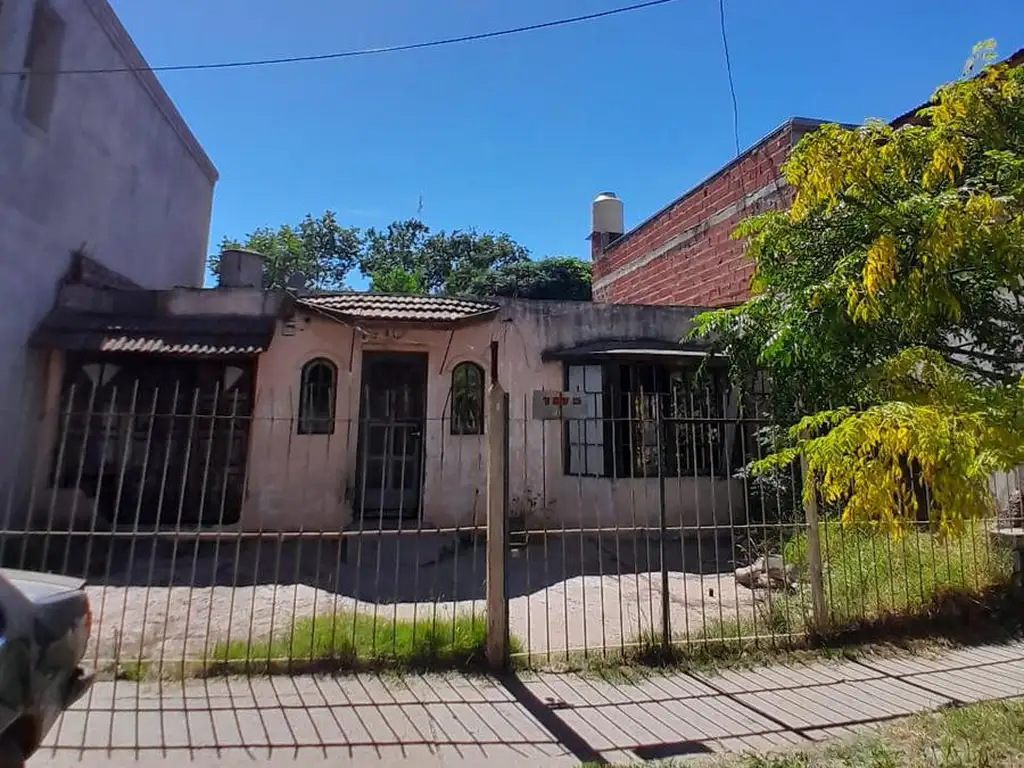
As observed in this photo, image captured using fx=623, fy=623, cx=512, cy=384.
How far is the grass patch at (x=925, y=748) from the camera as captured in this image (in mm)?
2992

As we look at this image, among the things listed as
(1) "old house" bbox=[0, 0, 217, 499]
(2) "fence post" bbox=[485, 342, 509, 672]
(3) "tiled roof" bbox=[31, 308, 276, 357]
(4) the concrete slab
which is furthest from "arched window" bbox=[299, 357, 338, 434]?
(4) the concrete slab

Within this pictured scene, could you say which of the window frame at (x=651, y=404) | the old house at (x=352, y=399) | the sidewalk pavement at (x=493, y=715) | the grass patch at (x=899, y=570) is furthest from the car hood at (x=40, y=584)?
the window frame at (x=651, y=404)

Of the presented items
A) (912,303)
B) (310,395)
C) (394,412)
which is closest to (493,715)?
(912,303)

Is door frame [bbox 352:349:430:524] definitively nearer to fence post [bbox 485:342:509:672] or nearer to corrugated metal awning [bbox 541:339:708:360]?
corrugated metal awning [bbox 541:339:708:360]

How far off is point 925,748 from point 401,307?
7566mm

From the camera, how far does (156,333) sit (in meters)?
8.49

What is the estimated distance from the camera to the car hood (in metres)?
2.48

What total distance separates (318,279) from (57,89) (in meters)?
27.1

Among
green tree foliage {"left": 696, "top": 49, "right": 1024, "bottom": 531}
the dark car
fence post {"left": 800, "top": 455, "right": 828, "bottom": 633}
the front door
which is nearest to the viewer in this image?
the dark car

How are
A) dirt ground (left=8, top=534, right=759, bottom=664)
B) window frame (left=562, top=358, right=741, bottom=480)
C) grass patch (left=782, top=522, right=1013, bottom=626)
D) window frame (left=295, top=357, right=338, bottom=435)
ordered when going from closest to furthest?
dirt ground (left=8, top=534, right=759, bottom=664) < grass patch (left=782, top=522, right=1013, bottom=626) < window frame (left=295, top=357, right=338, bottom=435) < window frame (left=562, top=358, right=741, bottom=480)

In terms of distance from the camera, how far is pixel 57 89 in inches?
335

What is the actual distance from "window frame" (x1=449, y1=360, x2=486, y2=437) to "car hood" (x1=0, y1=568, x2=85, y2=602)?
6.48 meters

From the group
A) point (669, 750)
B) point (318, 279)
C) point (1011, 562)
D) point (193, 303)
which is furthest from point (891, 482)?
point (318, 279)

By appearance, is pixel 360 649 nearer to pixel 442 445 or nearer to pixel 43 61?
pixel 442 445
